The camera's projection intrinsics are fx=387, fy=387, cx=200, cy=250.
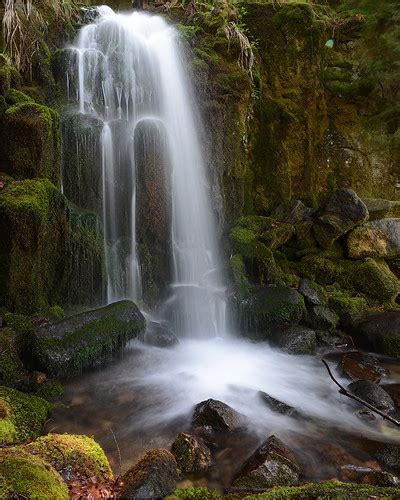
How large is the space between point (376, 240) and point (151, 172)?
6113mm

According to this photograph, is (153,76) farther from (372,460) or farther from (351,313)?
(372,460)

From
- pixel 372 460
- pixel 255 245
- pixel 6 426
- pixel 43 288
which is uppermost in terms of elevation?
pixel 255 245

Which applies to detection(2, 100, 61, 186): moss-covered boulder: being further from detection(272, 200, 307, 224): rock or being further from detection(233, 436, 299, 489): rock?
detection(272, 200, 307, 224): rock

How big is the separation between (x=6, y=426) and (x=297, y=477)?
2891 millimetres

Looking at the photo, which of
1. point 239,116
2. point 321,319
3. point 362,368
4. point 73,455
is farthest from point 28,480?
point 239,116

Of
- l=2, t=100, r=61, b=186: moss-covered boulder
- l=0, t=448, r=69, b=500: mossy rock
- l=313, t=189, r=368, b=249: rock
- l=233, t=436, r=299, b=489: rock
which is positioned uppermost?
l=2, t=100, r=61, b=186: moss-covered boulder

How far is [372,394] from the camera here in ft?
17.6

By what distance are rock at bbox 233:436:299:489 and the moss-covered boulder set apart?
5.62 meters

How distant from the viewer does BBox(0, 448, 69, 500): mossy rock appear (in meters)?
2.34

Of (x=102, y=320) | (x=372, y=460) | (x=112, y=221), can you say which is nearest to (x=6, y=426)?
(x=102, y=320)

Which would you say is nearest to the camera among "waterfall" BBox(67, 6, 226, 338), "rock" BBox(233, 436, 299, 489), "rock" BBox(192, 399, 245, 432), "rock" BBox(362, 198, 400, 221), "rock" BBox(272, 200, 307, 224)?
"rock" BBox(233, 436, 299, 489)

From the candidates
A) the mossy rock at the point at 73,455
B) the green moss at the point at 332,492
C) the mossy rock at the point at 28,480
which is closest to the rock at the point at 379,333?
the green moss at the point at 332,492

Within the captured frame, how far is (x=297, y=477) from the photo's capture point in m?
3.82

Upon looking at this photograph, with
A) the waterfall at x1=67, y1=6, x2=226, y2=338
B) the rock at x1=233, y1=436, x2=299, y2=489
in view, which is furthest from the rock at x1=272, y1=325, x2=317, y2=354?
the rock at x1=233, y1=436, x2=299, y2=489
